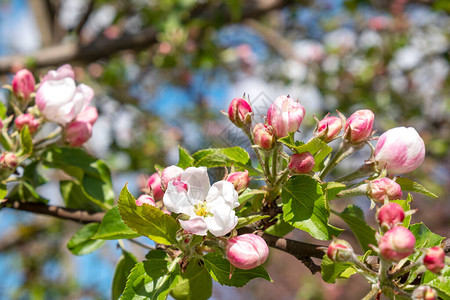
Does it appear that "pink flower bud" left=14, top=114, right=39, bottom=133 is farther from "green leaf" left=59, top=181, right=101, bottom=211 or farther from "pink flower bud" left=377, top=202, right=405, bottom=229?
"pink flower bud" left=377, top=202, right=405, bottom=229

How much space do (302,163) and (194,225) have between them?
0.75 feet

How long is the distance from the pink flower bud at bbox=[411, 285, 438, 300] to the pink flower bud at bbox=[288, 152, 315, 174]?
0.27 m

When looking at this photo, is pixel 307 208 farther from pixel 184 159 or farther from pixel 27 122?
pixel 27 122

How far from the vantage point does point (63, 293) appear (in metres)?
3.80

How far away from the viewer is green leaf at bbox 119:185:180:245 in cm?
77

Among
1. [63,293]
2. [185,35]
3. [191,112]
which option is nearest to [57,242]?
[63,293]

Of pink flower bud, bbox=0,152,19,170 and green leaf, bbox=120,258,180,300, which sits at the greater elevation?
pink flower bud, bbox=0,152,19,170

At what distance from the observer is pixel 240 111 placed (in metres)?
0.92

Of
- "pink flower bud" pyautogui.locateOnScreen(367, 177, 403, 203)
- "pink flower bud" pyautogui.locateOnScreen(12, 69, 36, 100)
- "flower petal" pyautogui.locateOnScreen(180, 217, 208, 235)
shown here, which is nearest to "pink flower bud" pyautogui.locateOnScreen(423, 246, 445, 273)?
"pink flower bud" pyautogui.locateOnScreen(367, 177, 403, 203)

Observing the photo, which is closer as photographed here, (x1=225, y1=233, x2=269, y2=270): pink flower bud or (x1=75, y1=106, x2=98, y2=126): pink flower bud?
(x1=225, y1=233, x2=269, y2=270): pink flower bud

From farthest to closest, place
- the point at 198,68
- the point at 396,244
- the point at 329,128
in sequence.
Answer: the point at 198,68, the point at 329,128, the point at 396,244

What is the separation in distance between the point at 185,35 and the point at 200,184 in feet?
8.54

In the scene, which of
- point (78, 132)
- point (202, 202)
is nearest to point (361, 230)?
point (202, 202)

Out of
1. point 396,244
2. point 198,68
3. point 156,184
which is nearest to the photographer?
point 396,244
